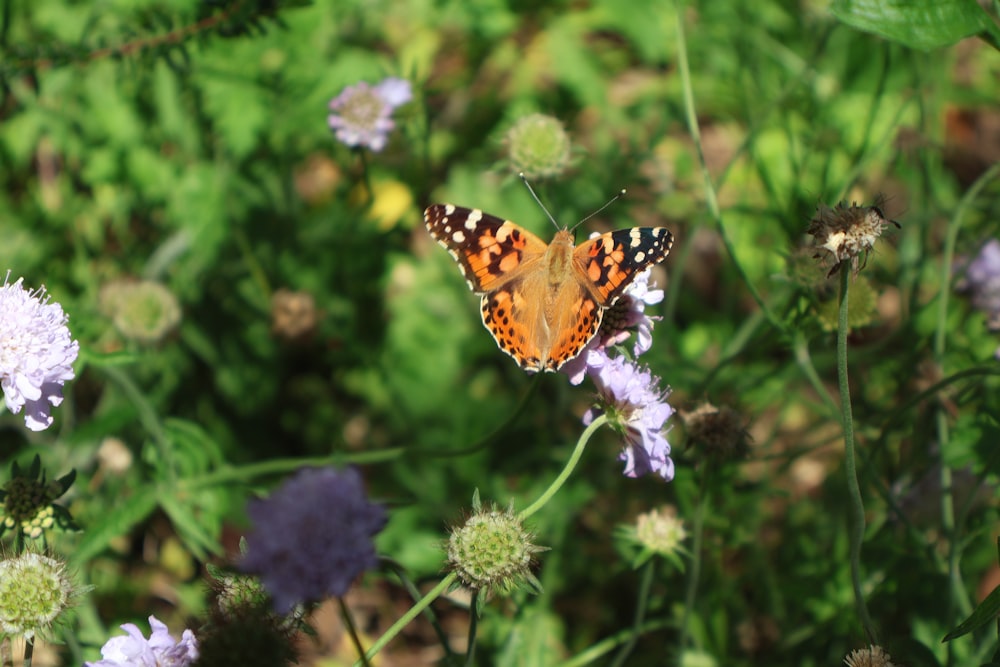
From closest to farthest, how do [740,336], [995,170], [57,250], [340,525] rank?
[340,525] → [995,170] → [740,336] → [57,250]

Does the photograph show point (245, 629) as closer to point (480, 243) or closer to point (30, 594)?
point (30, 594)

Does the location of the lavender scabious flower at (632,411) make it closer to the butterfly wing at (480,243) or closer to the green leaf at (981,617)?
the butterfly wing at (480,243)

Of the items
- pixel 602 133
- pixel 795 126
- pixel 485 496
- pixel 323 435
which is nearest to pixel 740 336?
pixel 485 496

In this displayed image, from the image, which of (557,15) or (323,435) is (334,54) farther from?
(323,435)

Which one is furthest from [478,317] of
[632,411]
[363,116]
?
[632,411]

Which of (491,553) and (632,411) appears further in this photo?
(632,411)

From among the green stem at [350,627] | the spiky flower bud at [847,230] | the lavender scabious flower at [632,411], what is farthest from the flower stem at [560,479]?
the spiky flower bud at [847,230]
